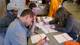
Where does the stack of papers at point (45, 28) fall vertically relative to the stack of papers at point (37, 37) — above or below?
above

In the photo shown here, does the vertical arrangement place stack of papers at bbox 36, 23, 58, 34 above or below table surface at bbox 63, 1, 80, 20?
below

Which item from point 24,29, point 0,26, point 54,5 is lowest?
point 0,26

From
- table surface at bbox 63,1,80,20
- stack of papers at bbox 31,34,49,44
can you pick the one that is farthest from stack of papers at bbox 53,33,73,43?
table surface at bbox 63,1,80,20

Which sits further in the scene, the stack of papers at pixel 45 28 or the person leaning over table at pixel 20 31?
the stack of papers at pixel 45 28

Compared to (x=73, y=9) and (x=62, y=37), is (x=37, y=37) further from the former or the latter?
(x=73, y=9)

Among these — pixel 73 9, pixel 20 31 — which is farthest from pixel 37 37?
pixel 73 9

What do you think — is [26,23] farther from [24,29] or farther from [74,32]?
[74,32]

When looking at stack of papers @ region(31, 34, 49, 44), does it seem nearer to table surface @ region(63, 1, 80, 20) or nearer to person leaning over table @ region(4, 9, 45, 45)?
person leaning over table @ region(4, 9, 45, 45)

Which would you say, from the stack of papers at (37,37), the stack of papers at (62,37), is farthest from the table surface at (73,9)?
the stack of papers at (37,37)

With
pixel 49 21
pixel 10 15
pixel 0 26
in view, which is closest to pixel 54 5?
pixel 49 21

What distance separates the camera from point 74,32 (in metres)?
1.63

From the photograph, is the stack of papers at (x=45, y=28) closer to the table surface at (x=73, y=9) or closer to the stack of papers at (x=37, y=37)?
the stack of papers at (x=37, y=37)

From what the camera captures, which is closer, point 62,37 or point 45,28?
point 62,37

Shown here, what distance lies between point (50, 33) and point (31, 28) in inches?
9.0
